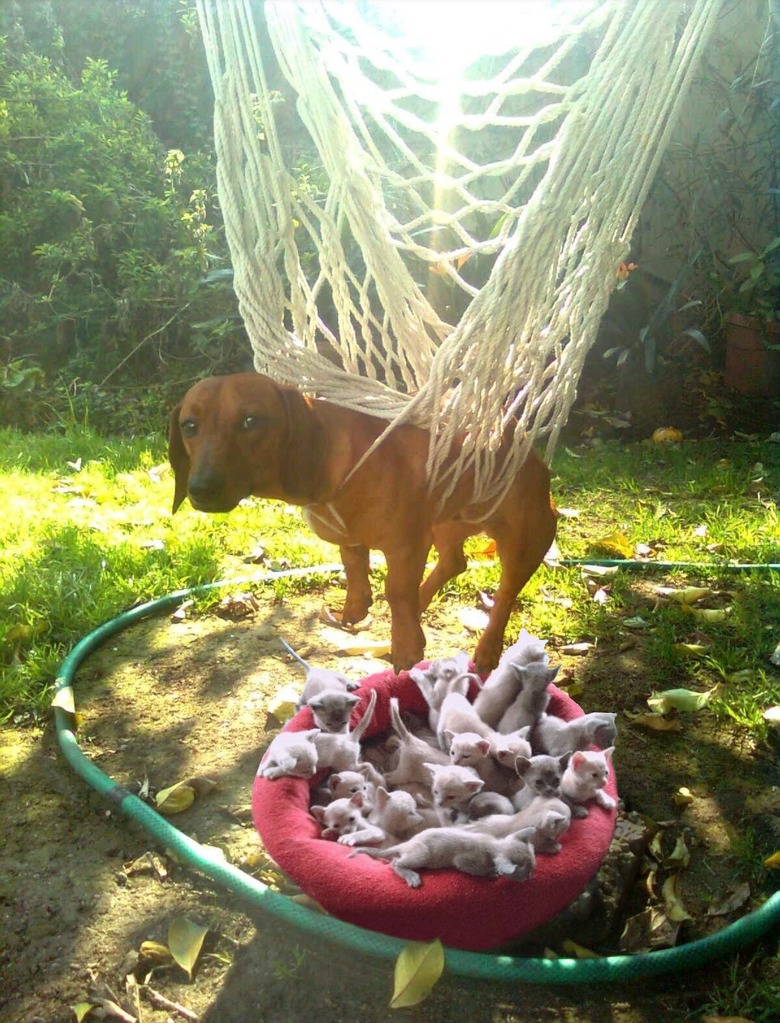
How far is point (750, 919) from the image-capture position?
119 centimetres

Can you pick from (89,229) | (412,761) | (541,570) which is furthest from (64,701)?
(89,229)

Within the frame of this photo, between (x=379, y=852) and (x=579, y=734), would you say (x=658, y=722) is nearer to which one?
(x=579, y=734)

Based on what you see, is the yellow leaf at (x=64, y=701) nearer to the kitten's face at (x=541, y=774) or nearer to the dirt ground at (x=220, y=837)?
the dirt ground at (x=220, y=837)

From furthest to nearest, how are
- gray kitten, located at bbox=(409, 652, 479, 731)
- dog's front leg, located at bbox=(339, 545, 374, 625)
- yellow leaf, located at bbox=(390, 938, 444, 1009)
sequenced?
dog's front leg, located at bbox=(339, 545, 374, 625) < gray kitten, located at bbox=(409, 652, 479, 731) < yellow leaf, located at bbox=(390, 938, 444, 1009)

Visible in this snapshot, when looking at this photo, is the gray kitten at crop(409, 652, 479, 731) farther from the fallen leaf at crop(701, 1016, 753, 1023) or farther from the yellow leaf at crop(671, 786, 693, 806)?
the fallen leaf at crop(701, 1016, 753, 1023)

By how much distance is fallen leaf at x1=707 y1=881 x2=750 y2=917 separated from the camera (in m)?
1.25

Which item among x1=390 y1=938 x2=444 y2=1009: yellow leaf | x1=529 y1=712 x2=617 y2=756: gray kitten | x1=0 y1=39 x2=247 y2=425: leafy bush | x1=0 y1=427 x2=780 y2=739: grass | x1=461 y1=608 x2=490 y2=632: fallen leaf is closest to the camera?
x1=390 y1=938 x2=444 y2=1009: yellow leaf

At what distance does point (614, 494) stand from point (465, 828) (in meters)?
2.06

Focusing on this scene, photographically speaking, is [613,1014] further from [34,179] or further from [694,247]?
[34,179]

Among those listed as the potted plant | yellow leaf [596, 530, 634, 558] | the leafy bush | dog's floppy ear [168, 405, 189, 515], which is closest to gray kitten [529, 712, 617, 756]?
dog's floppy ear [168, 405, 189, 515]

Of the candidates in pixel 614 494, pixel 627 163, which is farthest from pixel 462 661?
pixel 614 494

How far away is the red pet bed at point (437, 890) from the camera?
1.10 m

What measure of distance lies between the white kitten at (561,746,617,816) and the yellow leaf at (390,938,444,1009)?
30 cm

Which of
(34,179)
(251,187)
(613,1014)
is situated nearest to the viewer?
(613,1014)
